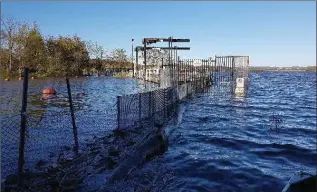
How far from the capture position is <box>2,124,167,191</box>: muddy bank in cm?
779

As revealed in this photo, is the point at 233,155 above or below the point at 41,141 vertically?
below

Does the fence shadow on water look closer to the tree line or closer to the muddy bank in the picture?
the muddy bank

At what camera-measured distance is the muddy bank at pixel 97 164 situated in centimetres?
779

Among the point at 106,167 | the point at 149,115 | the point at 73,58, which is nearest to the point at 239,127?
the point at 149,115

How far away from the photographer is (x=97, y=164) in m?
9.45

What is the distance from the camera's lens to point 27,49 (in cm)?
6862

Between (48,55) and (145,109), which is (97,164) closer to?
(145,109)

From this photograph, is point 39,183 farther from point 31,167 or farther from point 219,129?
point 219,129

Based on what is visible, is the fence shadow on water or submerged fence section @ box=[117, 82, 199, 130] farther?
submerged fence section @ box=[117, 82, 199, 130]

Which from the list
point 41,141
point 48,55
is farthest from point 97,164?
point 48,55

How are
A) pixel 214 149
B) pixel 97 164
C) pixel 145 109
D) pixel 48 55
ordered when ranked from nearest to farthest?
pixel 97 164, pixel 214 149, pixel 145 109, pixel 48 55

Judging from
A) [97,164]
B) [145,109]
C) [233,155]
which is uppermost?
[145,109]

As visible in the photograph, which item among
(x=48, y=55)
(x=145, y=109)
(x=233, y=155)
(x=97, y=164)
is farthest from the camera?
(x=48, y=55)

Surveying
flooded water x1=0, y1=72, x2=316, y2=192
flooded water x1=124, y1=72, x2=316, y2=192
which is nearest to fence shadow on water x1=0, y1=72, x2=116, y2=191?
flooded water x1=0, y1=72, x2=316, y2=192
